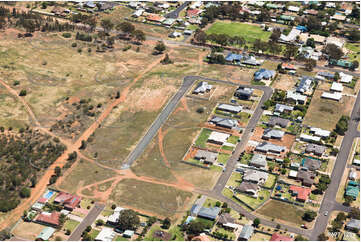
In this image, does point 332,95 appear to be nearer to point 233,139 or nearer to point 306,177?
point 233,139

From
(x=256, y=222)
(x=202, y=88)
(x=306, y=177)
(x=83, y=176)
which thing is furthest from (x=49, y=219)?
(x=202, y=88)

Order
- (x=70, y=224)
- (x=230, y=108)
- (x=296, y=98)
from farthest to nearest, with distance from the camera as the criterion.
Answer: (x=296, y=98) → (x=230, y=108) → (x=70, y=224)

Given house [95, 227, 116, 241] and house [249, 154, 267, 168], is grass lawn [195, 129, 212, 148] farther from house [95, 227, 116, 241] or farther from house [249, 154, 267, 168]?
house [95, 227, 116, 241]

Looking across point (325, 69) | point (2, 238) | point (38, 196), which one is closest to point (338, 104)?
point (325, 69)

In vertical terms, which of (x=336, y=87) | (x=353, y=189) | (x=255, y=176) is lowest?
(x=255, y=176)

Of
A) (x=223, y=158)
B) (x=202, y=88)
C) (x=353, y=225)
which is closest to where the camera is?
(x=353, y=225)

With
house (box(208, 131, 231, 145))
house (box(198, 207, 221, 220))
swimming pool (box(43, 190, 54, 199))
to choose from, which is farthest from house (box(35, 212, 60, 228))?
house (box(208, 131, 231, 145))
